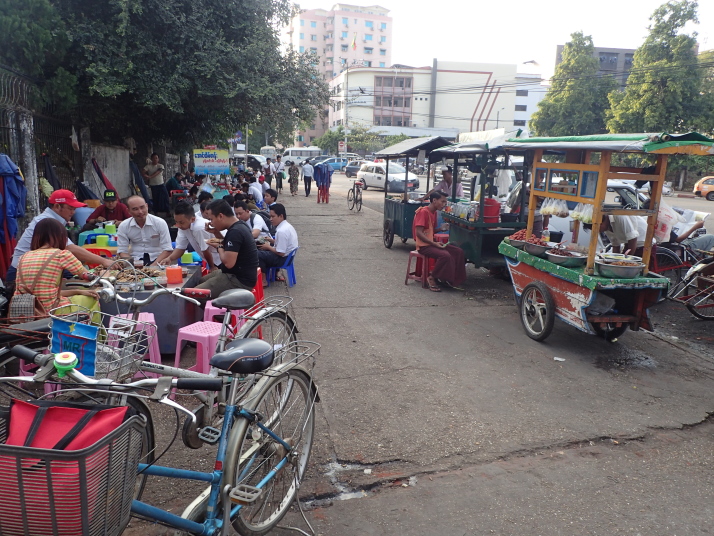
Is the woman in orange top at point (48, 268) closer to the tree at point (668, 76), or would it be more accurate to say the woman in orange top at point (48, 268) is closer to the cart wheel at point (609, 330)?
the cart wheel at point (609, 330)

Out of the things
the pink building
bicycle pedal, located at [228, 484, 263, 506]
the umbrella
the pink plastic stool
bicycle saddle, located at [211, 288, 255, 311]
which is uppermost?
the pink building

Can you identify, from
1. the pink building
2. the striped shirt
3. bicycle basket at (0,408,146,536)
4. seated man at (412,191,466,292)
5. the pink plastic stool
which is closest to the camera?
bicycle basket at (0,408,146,536)

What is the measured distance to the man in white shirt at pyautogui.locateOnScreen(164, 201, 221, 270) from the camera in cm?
605

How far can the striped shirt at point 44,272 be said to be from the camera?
4.42 metres

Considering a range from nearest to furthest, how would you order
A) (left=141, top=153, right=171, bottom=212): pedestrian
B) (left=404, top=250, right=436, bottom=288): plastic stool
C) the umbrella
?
(left=404, top=250, right=436, bottom=288): plastic stool
the umbrella
(left=141, top=153, right=171, bottom=212): pedestrian

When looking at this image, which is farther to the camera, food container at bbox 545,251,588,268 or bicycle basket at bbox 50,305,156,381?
food container at bbox 545,251,588,268

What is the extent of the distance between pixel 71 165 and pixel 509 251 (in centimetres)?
861

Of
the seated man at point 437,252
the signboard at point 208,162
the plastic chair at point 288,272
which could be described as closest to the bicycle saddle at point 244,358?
the plastic chair at point 288,272

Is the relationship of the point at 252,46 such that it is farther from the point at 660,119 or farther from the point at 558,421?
the point at 660,119

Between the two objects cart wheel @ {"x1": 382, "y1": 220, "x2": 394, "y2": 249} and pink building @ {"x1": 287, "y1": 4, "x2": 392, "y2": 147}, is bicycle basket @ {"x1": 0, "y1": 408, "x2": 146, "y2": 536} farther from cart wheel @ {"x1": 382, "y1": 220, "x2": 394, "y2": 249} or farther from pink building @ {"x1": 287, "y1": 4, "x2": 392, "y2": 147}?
pink building @ {"x1": 287, "y1": 4, "x2": 392, "y2": 147}

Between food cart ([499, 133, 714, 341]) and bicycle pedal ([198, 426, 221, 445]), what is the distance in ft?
13.4

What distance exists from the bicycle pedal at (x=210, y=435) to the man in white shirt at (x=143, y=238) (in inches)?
162

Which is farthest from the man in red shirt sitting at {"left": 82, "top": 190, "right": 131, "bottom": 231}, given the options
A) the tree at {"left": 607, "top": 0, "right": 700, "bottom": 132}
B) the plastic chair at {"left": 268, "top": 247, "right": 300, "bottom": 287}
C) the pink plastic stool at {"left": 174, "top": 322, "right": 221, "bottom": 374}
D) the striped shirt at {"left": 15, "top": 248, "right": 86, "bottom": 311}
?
the tree at {"left": 607, "top": 0, "right": 700, "bottom": 132}

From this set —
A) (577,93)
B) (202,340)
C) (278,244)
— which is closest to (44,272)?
(202,340)
